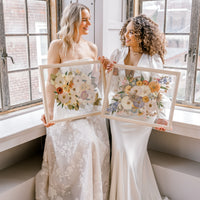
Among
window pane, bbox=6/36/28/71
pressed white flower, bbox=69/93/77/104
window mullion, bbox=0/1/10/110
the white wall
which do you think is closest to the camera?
pressed white flower, bbox=69/93/77/104

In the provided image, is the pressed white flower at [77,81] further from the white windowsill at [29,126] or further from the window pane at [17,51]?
the window pane at [17,51]

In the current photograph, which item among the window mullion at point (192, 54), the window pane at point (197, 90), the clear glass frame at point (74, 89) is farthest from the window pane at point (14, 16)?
the window pane at point (197, 90)

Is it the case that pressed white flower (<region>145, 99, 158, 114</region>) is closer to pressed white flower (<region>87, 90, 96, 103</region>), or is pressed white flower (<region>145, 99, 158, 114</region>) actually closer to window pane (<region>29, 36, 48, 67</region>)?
pressed white flower (<region>87, 90, 96, 103</region>)

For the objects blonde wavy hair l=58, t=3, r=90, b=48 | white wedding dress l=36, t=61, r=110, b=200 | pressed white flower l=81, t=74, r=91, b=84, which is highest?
blonde wavy hair l=58, t=3, r=90, b=48

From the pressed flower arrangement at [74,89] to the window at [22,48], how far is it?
0.63m

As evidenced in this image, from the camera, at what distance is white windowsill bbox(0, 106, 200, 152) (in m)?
1.95

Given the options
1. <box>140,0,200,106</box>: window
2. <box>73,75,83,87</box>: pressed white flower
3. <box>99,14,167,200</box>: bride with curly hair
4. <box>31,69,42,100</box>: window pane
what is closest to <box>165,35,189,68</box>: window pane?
<box>140,0,200,106</box>: window

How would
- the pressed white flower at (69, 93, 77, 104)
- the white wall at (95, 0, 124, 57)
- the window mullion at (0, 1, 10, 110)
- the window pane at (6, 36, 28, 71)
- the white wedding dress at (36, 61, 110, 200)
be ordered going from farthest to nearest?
the white wall at (95, 0, 124, 57) → the window pane at (6, 36, 28, 71) → the window mullion at (0, 1, 10, 110) → the pressed white flower at (69, 93, 77, 104) → the white wedding dress at (36, 61, 110, 200)

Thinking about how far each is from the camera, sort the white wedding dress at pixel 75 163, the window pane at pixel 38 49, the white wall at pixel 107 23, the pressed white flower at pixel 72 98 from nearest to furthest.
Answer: the white wedding dress at pixel 75 163 < the pressed white flower at pixel 72 98 < the white wall at pixel 107 23 < the window pane at pixel 38 49

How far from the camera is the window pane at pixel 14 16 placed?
2.32m

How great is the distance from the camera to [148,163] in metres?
2.33

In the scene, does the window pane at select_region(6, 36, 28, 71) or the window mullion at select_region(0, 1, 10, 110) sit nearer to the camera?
the window mullion at select_region(0, 1, 10, 110)

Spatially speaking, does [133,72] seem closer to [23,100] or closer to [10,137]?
[10,137]

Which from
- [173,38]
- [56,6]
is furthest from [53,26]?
[173,38]
